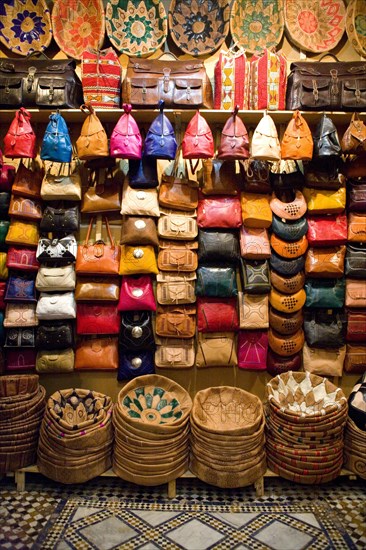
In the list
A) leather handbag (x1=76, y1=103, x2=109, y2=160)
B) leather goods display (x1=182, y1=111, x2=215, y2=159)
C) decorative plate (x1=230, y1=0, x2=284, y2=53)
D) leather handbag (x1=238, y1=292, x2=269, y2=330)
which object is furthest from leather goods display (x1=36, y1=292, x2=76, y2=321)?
decorative plate (x1=230, y1=0, x2=284, y2=53)

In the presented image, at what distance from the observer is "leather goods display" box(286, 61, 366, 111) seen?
11.6 feet

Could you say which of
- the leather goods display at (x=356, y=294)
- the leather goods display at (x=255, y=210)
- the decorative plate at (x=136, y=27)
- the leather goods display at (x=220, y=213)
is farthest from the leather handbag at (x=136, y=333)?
the decorative plate at (x=136, y=27)

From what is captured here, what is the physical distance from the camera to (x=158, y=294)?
12.3 feet

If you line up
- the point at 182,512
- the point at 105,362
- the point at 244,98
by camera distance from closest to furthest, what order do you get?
the point at 182,512 < the point at 244,98 < the point at 105,362

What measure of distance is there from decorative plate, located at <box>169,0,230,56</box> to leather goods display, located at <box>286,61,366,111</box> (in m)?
0.81

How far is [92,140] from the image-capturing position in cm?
342

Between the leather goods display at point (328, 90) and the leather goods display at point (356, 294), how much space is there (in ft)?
4.55

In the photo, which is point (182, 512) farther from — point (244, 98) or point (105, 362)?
point (244, 98)

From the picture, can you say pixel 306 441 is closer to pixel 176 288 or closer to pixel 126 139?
pixel 176 288

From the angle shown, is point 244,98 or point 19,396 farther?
point 244,98

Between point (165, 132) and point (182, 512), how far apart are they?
267 cm

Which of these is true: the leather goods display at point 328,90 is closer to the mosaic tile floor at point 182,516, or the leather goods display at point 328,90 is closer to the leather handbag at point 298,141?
the leather handbag at point 298,141

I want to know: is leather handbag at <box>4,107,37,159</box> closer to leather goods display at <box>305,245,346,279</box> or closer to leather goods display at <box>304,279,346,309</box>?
leather goods display at <box>305,245,346,279</box>

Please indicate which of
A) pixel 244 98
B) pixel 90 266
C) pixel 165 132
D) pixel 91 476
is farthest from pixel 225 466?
pixel 244 98
